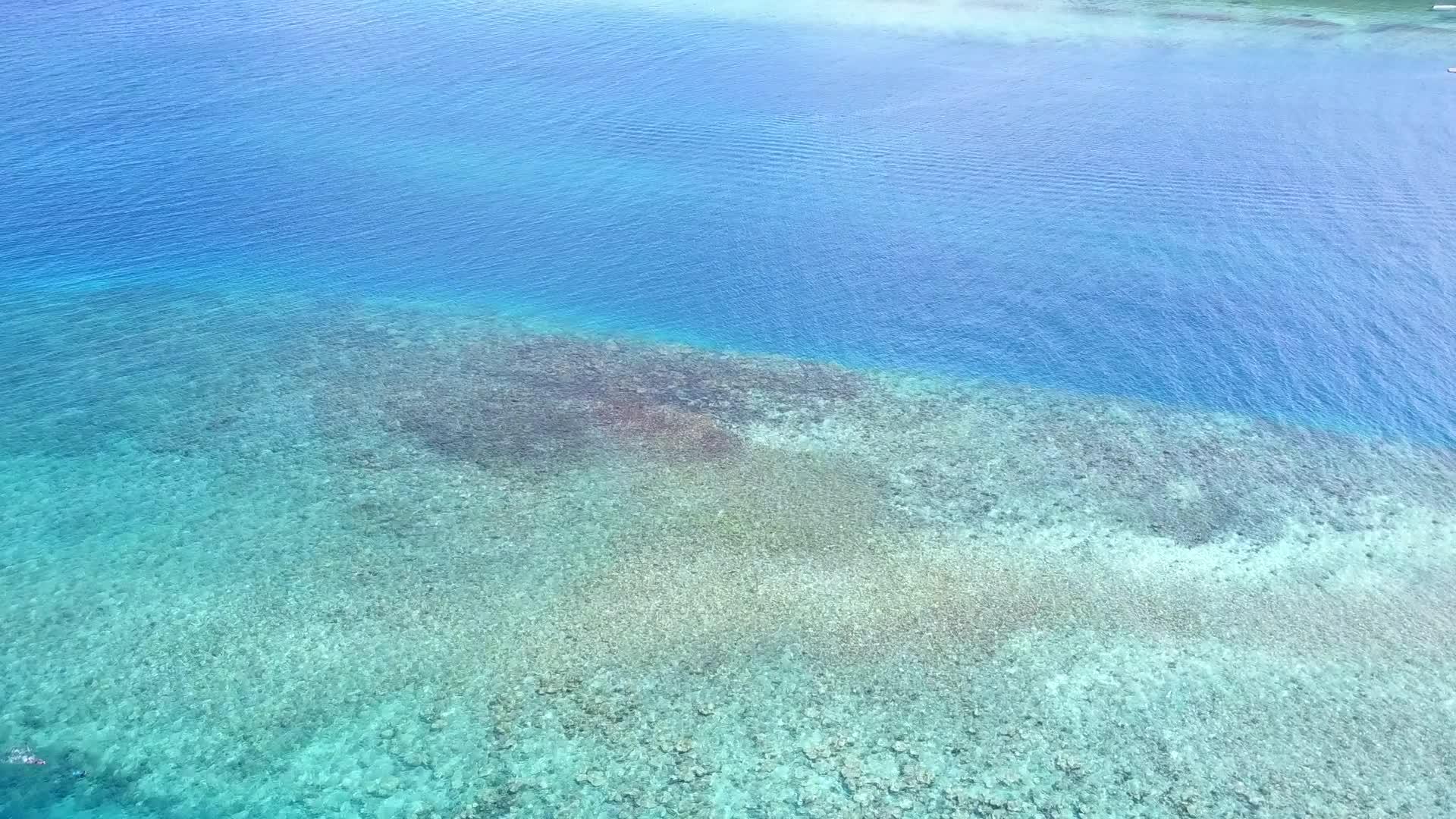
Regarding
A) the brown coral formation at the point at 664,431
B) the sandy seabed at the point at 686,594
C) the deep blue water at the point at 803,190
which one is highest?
the deep blue water at the point at 803,190

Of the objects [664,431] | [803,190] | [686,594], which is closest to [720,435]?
[664,431]

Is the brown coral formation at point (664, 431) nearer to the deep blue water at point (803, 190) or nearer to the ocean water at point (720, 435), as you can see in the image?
the ocean water at point (720, 435)

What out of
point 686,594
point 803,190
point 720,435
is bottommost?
point 686,594

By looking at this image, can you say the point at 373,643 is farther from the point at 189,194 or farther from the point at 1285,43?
the point at 1285,43

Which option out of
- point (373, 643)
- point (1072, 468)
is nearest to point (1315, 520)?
point (1072, 468)

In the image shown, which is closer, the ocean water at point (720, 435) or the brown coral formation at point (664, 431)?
the ocean water at point (720, 435)

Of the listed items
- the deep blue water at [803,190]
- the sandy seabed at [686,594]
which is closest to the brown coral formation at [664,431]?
the sandy seabed at [686,594]

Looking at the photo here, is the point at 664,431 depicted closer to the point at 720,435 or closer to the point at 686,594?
the point at 720,435
